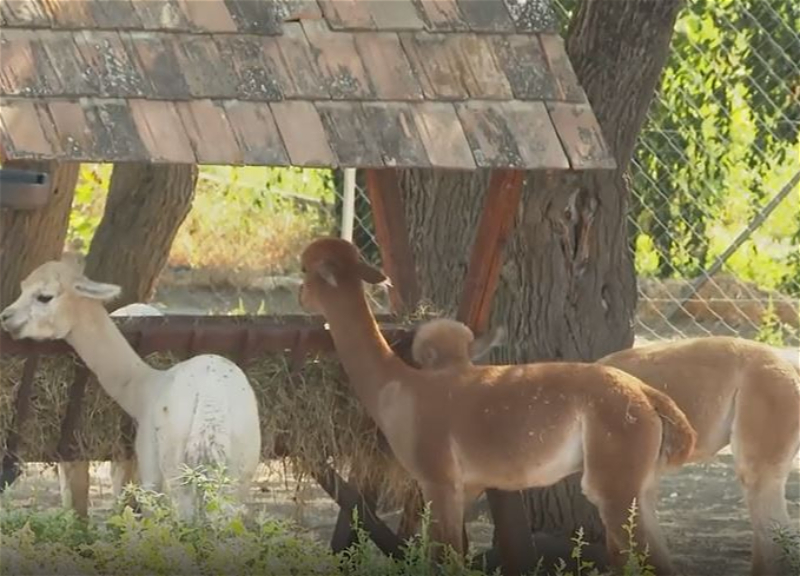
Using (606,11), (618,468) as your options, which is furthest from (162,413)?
(606,11)

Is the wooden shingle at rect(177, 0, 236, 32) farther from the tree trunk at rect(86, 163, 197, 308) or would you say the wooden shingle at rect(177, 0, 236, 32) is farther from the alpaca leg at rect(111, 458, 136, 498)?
the tree trunk at rect(86, 163, 197, 308)

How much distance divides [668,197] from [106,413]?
5.12 m

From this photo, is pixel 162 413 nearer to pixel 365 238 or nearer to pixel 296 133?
pixel 296 133

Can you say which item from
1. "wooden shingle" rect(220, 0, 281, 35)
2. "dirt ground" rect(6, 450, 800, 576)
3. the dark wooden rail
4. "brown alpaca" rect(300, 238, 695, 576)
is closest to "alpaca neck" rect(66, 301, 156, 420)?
the dark wooden rail

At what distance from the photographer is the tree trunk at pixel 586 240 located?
284 inches

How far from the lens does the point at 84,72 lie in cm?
585

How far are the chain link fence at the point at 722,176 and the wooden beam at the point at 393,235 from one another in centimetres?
316

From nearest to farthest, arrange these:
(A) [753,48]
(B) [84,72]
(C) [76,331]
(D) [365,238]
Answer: (B) [84,72]
(C) [76,331]
(A) [753,48]
(D) [365,238]

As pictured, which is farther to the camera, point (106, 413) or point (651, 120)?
point (651, 120)

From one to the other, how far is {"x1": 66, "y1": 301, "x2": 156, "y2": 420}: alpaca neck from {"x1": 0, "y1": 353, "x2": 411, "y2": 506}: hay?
7.4 inches

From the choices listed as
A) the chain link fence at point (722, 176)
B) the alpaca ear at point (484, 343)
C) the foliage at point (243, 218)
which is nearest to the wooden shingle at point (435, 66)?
the alpaca ear at point (484, 343)

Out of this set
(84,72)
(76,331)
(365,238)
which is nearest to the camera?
(84,72)

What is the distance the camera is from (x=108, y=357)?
20.6 ft

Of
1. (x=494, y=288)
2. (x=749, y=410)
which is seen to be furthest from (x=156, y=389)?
(x=749, y=410)
